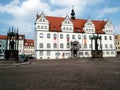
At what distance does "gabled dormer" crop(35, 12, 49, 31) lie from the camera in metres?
60.8

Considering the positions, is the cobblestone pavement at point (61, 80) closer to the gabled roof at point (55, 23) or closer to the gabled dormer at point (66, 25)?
the gabled roof at point (55, 23)

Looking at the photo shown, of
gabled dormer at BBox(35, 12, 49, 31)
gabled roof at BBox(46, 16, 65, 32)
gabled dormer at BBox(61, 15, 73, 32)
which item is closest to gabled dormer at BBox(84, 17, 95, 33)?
gabled dormer at BBox(61, 15, 73, 32)

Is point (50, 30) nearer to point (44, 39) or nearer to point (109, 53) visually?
point (44, 39)

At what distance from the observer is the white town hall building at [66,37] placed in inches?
2395

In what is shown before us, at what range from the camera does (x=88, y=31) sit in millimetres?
69250

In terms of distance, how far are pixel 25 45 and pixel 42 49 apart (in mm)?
64355

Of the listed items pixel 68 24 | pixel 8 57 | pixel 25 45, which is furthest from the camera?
pixel 25 45

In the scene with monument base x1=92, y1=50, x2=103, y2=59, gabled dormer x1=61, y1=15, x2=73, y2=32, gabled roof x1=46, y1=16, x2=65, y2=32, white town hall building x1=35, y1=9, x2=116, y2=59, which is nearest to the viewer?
monument base x1=92, y1=50, x2=103, y2=59

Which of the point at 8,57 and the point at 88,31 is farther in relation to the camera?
the point at 88,31

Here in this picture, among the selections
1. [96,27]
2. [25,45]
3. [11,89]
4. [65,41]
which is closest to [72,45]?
[65,41]

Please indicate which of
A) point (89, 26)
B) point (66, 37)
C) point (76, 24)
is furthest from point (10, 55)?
point (89, 26)

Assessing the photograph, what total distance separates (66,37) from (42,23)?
11.1m

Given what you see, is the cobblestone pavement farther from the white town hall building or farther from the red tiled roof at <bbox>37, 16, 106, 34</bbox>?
the red tiled roof at <bbox>37, 16, 106, 34</bbox>

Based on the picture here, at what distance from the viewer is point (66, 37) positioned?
64.8m
